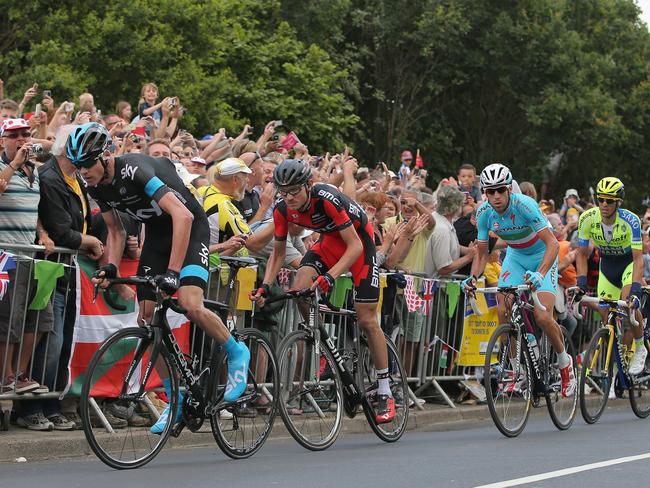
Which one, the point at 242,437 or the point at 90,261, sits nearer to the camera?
the point at 242,437

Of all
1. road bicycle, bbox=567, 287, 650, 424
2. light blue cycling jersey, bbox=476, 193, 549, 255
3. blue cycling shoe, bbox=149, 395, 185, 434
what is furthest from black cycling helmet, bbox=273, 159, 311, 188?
road bicycle, bbox=567, 287, 650, 424

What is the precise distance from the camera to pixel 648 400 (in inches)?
590

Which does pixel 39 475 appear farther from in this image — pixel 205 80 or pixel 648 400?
pixel 205 80

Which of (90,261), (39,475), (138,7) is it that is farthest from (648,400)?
(138,7)

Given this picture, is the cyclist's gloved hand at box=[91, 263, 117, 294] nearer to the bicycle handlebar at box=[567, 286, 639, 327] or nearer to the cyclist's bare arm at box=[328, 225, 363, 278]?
the cyclist's bare arm at box=[328, 225, 363, 278]

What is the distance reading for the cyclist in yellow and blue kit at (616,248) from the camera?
568 inches

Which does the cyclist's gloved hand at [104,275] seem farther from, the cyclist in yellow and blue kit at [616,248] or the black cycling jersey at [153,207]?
the cyclist in yellow and blue kit at [616,248]

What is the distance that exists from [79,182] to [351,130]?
33.8m

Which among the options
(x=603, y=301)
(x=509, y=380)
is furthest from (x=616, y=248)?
(x=509, y=380)

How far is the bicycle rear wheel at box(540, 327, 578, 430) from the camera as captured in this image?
41.4 feet

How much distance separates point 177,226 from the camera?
8969mm

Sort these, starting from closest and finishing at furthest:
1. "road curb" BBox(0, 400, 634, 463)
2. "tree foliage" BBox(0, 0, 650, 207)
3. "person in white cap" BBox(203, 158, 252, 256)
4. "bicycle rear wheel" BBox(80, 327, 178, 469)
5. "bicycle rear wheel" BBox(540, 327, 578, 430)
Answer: "bicycle rear wheel" BBox(80, 327, 178, 469)
"road curb" BBox(0, 400, 634, 463)
"person in white cap" BBox(203, 158, 252, 256)
"bicycle rear wheel" BBox(540, 327, 578, 430)
"tree foliage" BBox(0, 0, 650, 207)

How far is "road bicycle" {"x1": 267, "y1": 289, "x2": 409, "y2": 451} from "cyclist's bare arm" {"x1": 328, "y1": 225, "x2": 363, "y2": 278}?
0.94 feet

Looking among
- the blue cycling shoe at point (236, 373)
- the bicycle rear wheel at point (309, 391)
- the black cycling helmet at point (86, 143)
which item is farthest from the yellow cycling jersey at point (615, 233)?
the black cycling helmet at point (86, 143)
